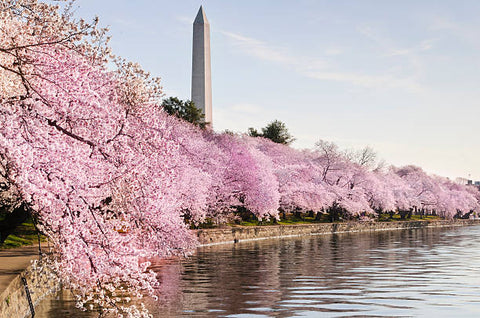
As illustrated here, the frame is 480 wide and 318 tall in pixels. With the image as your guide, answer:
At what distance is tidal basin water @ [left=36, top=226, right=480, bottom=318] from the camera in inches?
658

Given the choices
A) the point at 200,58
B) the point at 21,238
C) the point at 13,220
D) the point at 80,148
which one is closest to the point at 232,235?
the point at 21,238

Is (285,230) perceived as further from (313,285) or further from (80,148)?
(80,148)

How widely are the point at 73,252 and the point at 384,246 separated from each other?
33.1 m

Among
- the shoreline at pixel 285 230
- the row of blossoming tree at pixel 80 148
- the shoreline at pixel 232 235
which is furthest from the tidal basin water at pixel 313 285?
the shoreline at pixel 285 230

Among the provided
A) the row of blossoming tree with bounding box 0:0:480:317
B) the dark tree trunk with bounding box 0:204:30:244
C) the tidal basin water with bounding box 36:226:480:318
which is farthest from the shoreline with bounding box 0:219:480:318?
the dark tree trunk with bounding box 0:204:30:244

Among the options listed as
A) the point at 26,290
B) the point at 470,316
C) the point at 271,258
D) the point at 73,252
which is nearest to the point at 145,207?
the point at 73,252

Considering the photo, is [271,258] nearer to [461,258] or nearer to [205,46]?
[461,258]

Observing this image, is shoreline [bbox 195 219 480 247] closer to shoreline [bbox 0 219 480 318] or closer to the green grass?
shoreline [bbox 0 219 480 318]

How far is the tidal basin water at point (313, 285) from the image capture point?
16.7m

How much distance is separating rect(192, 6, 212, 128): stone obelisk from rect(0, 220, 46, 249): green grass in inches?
1310

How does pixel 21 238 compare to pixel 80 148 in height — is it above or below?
below

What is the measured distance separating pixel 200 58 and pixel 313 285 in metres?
41.1

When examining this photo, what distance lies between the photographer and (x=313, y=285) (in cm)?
2169

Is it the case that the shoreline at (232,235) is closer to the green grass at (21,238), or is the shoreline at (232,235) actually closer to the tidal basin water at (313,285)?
the tidal basin water at (313,285)
